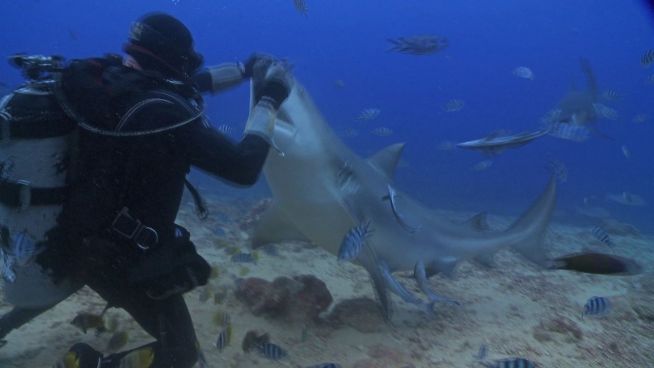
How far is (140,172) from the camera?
2.81m

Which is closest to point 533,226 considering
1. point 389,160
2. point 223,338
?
point 389,160

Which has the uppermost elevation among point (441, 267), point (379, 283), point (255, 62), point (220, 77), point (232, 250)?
point (255, 62)

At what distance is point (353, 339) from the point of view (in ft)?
15.0

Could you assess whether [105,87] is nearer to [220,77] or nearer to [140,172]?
[140,172]

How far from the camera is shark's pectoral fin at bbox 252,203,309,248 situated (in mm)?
5262

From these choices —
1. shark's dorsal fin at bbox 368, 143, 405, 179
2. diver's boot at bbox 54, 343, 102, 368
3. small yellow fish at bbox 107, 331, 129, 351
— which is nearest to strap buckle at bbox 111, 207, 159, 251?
diver's boot at bbox 54, 343, 102, 368

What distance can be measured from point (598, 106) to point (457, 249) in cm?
857

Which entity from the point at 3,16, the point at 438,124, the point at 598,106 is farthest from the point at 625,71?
the point at 3,16

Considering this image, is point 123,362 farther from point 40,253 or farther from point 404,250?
point 404,250

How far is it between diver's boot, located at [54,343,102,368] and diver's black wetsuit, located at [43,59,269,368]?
8 cm

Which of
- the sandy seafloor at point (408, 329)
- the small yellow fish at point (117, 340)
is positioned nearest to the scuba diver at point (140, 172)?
the small yellow fish at point (117, 340)

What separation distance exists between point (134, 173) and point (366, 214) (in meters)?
2.79

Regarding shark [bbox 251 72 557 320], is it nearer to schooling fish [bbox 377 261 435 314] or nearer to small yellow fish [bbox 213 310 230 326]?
schooling fish [bbox 377 261 435 314]

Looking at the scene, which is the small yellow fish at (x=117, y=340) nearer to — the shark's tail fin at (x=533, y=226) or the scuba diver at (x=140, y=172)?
the scuba diver at (x=140, y=172)
